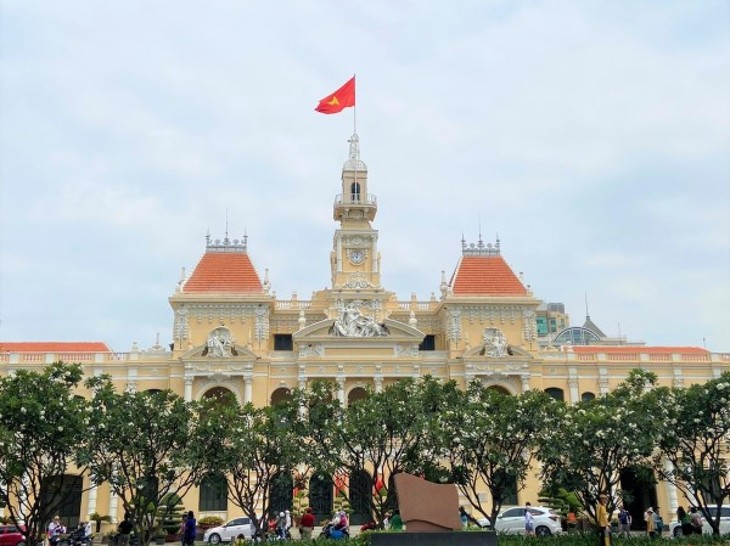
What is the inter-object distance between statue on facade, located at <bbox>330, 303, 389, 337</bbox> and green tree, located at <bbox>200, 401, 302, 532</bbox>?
701 inches

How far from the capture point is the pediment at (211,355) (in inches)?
1823

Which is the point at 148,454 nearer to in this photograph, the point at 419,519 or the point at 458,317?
the point at 419,519

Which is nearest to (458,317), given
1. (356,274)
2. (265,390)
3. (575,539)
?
(356,274)

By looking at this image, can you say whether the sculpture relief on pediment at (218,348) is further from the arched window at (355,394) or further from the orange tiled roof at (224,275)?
the arched window at (355,394)

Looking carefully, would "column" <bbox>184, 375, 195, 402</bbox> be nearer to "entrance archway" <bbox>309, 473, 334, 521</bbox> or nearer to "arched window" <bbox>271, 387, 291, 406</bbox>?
"arched window" <bbox>271, 387, 291, 406</bbox>

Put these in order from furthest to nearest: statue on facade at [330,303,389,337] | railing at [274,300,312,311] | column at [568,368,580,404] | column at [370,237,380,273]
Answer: column at [370,237,380,273], railing at [274,300,312,311], column at [568,368,580,404], statue on facade at [330,303,389,337]

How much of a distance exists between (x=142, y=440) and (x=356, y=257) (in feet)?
90.8

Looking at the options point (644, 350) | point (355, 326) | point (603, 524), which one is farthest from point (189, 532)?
point (644, 350)

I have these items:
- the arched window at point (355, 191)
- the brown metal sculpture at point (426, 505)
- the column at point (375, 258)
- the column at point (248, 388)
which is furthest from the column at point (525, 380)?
the brown metal sculpture at point (426, 505)

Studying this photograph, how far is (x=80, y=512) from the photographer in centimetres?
4472

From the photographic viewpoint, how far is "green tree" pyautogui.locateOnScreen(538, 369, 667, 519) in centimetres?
2700

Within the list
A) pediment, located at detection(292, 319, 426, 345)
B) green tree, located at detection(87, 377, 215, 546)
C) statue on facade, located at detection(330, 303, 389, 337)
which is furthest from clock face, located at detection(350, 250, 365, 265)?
green tree, located at detection(87, 377, 215, 546)

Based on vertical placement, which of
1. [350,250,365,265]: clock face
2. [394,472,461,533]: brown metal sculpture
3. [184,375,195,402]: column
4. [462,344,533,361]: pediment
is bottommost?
[394,472,461,533]: brown metal sculpture

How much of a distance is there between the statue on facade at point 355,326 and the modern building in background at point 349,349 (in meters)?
0.07
